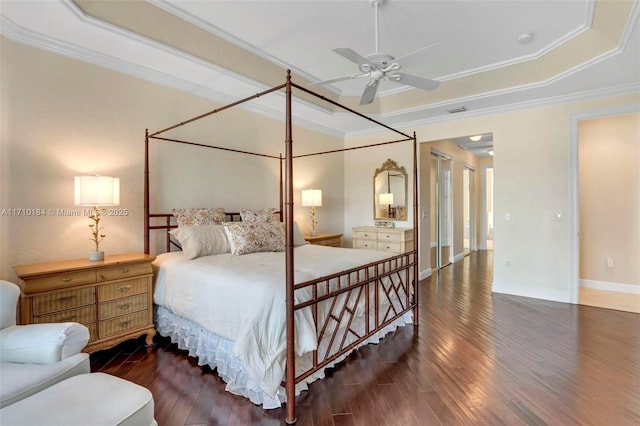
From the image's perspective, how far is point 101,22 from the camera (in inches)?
97.0

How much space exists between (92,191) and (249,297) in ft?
5.67

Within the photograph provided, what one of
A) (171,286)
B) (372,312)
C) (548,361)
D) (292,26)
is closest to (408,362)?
(372,312)

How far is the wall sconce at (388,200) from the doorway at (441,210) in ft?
2.92

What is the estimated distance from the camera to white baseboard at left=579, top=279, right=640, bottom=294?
4.43 m

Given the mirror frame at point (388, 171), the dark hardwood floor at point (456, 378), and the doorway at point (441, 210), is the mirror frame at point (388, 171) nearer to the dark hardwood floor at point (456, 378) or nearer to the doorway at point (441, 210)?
the doorway at point (441, 210)

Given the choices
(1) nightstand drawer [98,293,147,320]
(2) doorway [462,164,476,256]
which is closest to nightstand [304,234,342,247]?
(1) nightstand drawer [98,293,147,320]

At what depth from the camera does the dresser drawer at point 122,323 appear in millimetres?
2562

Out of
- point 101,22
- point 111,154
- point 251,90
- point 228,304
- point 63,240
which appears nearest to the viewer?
point 228,304

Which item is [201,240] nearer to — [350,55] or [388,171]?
[350,55]

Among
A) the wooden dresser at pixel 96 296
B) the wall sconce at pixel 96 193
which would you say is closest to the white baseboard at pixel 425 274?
the wooden dresser at pixel 96 296

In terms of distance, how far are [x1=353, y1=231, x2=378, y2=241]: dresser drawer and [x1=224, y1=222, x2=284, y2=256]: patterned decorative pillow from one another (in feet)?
7.33

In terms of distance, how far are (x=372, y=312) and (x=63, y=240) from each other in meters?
2.92

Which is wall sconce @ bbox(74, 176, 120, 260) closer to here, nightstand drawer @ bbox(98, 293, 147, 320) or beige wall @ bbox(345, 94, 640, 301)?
nightstand drawer @ bbox(98, 293, 147, 320)

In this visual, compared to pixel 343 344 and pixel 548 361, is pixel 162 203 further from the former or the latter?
pixel 548 361
